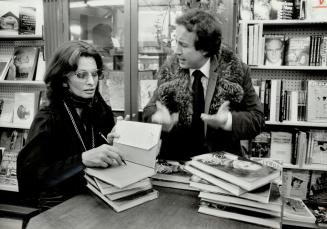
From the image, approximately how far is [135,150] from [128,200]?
7.5 inches

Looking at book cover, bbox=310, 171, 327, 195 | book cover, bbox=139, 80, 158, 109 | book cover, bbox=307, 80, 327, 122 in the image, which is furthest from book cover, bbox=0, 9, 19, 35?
book cover, bbox=310, 171, 327, 195

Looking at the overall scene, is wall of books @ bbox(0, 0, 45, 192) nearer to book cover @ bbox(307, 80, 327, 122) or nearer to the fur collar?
the fur collar

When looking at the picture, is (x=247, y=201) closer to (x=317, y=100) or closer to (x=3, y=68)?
(x=317, y=100)

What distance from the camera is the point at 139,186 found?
106 centimetres

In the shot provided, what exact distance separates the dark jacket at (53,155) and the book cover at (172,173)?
11.5 inches

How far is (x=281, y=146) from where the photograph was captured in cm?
285

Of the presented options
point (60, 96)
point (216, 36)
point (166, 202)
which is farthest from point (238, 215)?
point (216, 36)

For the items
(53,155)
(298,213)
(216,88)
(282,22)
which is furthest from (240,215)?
(282,22)

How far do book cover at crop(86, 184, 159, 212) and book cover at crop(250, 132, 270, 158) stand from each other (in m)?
1.98

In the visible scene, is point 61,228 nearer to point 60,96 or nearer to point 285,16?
point 60,96

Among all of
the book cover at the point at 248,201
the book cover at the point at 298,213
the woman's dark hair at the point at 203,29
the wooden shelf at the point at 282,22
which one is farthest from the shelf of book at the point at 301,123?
the book cover at the point at 248,201

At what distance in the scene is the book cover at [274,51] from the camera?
2.85 metres

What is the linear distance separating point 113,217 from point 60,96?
2.37 ft

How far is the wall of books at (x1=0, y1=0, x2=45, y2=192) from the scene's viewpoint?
314 centimetres
